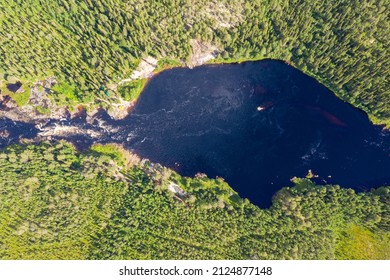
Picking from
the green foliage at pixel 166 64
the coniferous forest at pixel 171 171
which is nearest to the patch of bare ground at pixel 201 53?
the coniferous forest at pixel 171 171

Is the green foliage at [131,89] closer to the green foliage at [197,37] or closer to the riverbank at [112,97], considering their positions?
the riverbank at [112,97]

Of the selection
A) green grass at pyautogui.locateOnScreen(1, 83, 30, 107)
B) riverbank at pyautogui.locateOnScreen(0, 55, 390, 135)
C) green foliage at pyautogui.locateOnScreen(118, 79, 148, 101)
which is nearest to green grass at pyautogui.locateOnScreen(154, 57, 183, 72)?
riverbank at pyautogui.locateOnScreen(0, 55, 390, 135)

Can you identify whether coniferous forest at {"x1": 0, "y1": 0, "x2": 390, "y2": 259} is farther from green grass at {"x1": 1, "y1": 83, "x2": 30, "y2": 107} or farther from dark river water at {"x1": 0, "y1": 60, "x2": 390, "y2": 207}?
green grass at {"x1": 1, "y1": 83, "x2": 30, "y2": 107}

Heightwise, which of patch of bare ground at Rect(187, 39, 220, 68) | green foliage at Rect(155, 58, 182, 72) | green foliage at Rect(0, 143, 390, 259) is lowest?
green foliage at Rect(0, 143, 390, 259)

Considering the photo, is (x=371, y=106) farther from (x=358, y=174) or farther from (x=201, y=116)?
(x=201, y=116)

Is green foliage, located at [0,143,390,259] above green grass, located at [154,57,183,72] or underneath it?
underneath
